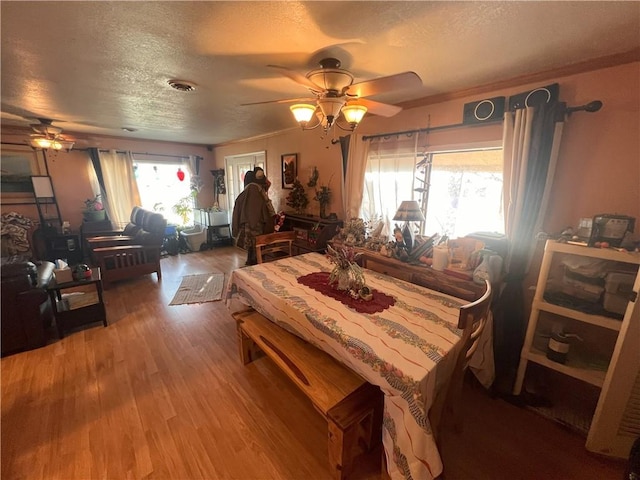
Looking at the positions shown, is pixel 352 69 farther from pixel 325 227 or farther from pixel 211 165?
pixel 211 165

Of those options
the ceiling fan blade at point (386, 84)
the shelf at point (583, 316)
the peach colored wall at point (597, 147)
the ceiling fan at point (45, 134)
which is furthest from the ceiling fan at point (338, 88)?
the ceiling fan at point (45, 134)

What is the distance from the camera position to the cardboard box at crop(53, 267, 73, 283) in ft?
7.88

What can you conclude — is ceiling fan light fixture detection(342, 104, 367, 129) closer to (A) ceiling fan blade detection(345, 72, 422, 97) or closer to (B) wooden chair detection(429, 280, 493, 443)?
(A) ceiling fan blade detection(345, 72, 422, 97)

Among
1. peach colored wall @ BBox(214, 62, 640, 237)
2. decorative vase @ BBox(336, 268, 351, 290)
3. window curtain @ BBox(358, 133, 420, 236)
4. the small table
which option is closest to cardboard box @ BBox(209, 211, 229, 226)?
the small table

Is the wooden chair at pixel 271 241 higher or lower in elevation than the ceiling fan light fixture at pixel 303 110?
lower

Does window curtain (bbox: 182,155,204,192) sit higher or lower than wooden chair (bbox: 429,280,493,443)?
higher

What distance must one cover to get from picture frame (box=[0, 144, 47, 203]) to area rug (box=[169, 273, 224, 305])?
10.1 feet

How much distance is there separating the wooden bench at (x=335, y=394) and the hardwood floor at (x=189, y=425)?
0.15 meters

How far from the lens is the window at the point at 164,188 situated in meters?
5.21

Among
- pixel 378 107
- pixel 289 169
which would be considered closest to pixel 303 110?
pixel 378 107

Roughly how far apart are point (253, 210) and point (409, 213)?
7.57 ft

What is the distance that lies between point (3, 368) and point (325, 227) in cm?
306

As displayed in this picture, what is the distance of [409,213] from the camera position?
7.17 ft

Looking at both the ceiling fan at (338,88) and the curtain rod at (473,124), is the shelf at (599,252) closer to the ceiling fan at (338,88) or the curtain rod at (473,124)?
the curtain rod at (473,124)
